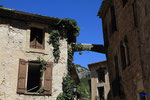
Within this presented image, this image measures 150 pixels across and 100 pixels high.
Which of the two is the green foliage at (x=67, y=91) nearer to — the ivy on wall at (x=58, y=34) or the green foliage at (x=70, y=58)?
the green foliage at (x=70, y=58)

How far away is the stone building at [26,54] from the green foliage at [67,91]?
9.8 inches

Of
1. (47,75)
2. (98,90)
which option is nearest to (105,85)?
(98,90)

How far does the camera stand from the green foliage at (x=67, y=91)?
12.9 metres

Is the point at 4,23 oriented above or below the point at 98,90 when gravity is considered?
above

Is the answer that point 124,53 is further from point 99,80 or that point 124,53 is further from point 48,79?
point 99,80

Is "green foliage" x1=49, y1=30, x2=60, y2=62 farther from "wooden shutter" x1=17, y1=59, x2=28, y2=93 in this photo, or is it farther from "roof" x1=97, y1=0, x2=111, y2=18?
"roof" x1=97, y1=0, x2=111, y2=18

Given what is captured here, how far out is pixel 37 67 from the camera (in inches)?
563

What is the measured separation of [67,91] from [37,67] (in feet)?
8.64

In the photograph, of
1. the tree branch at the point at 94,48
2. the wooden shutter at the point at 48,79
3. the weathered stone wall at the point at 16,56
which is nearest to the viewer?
the weathered stone wall at the point at 16,56

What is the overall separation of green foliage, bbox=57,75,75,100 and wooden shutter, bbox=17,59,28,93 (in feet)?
6.90

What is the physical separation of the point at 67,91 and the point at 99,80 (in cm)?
1818

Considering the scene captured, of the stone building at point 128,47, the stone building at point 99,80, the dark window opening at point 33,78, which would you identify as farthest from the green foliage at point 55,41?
the stone building at point 99,80

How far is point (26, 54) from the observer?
1331 cm

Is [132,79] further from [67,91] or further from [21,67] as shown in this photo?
[21,67]
